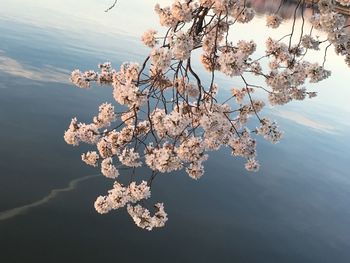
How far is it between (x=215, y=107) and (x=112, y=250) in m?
8.43

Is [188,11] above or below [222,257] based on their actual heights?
above

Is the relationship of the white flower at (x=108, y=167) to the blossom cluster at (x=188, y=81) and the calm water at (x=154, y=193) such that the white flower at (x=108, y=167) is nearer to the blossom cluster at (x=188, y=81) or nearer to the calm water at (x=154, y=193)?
the blossom cluster at (x=188, y=81)

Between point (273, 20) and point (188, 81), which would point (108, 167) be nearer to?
point (188, 81)

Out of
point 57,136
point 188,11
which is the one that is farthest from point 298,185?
point 188,11

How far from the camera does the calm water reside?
1485 centimetres

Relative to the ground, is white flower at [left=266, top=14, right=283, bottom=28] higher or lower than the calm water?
higher

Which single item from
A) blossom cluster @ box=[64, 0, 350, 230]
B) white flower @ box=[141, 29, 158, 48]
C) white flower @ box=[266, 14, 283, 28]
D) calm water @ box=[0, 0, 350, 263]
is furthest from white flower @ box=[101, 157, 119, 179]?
calm water @ box=[0, 0, 350, 263]

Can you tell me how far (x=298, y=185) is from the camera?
23.3m

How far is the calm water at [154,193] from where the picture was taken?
14852 mm

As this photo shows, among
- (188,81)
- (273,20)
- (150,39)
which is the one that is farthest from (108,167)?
(273,20)

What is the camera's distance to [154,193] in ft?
60.9

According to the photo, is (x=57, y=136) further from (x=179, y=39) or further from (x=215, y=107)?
(x=179, y=39)

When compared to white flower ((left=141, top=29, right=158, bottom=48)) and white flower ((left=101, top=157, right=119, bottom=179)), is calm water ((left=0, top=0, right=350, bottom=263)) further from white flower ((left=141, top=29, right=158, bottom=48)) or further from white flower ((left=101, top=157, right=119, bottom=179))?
white flower ((left=141, top=29, right=158, bottom=48))

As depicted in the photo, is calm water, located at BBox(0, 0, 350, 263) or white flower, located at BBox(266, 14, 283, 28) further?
calm water, located at BBox(0, 0, 350, 263)
